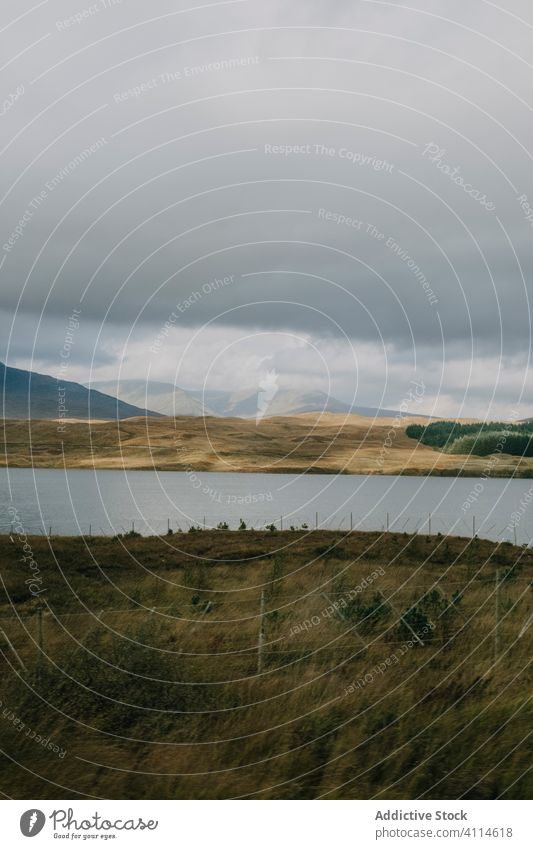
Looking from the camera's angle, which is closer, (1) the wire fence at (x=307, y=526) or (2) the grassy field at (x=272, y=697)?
(2) the grassy field at (x=272, y=697)

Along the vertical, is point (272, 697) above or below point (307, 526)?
above

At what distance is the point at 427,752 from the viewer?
1271 centimetres

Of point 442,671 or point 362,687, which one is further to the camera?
point 442,671

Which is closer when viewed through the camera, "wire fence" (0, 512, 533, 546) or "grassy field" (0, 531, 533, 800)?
"grassy field" (0, 531, 533, 800)

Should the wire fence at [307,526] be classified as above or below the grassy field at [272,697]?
below

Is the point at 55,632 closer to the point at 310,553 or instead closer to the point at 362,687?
the point at 362,687

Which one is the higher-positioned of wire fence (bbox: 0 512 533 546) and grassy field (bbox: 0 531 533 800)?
grassy field (bbox: 0 531 533 800)

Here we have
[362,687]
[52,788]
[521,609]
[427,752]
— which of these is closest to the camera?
[52,788]

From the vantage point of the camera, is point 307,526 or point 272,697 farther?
point 307,526

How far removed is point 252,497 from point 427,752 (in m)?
144

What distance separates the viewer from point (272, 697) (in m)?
15.3

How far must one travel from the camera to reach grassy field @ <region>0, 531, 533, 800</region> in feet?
39.4

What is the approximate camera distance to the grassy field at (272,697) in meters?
12.0

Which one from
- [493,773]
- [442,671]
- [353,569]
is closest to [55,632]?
[442,671]
